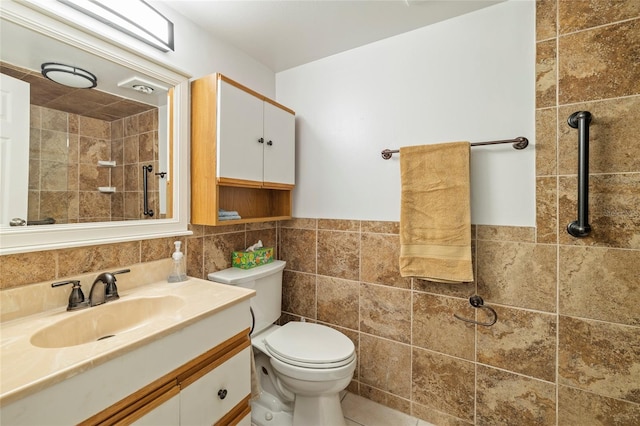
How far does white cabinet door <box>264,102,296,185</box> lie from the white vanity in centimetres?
79

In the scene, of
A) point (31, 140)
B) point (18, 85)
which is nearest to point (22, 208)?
point (31, 140)

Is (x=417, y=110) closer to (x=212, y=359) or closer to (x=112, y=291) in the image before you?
(x=212, y=359)

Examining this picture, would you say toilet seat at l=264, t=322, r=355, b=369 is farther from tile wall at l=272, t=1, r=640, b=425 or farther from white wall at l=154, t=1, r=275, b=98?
white wall at l=154, t=1, r=275, b=98

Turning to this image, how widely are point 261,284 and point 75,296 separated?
0.85 meters

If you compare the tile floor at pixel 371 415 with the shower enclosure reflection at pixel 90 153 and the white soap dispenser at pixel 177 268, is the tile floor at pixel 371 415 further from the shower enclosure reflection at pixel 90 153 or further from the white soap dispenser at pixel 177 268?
the shower enclosure reflection at pixel 90 153

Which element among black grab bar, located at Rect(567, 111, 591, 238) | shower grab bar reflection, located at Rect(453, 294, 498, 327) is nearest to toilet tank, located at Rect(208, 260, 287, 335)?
shower grab bar reflection, located at Rect(453, 294, 498, 327)

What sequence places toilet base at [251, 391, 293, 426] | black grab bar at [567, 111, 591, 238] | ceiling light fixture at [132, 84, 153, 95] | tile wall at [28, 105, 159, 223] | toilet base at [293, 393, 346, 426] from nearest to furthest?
tile wall at [28, 105, 159, 223]
black grab bar at [567, 111, 591, 238]
ceiling light fixture at [132, 84, 153, 95]
toilet base at [293, 393, 346, 426]
toilet base at [251, 391, 293, 426]

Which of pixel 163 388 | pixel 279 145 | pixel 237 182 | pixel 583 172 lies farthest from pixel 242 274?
pixel 583 172

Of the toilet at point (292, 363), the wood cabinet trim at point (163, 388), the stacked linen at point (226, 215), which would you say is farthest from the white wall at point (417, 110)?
the wood cabinet trim at point (163, 388)

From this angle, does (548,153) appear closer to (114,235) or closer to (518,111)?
(518,111)

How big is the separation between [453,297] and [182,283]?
1369mm

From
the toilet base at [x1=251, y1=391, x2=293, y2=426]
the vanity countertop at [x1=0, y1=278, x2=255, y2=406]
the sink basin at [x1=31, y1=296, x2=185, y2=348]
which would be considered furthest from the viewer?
the toilet base at [x1=251, y1=391, x2=293, y2=426]

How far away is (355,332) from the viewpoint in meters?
1.70

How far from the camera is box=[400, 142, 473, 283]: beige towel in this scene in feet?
4.36
